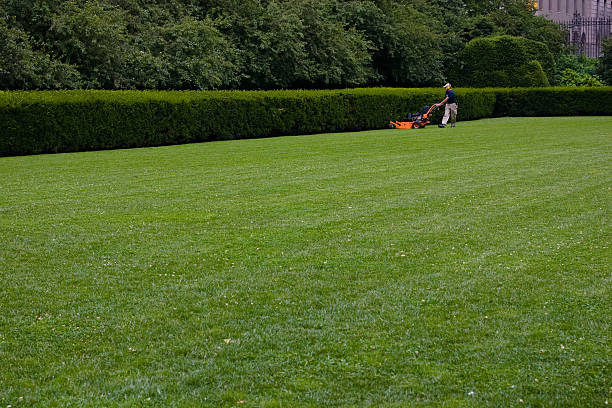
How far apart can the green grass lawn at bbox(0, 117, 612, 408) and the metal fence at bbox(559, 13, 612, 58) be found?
53555 mm

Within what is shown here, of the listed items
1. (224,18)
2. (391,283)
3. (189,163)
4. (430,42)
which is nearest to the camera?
(391,283)

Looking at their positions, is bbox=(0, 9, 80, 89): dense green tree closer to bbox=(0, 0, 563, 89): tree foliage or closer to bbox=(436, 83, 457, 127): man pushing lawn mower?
bbox=(0, 0, 563, 89): tree foliage

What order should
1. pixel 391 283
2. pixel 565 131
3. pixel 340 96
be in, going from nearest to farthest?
pixel 391 283
pixel 565 131
pixel 340 96

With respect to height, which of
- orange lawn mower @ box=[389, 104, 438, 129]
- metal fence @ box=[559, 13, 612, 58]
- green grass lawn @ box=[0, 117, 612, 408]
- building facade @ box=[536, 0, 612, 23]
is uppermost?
building facade @ box=[536, 0, 612, 23]

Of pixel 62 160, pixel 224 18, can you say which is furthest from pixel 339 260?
pixel 224 18

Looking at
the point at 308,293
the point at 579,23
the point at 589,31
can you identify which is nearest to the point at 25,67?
the point at 308,293

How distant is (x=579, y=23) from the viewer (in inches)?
2386

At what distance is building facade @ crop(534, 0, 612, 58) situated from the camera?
199 ft

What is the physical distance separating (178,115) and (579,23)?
47.9 m

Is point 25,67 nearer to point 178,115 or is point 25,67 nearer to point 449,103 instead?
point 178,115

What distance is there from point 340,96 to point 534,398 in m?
23.8

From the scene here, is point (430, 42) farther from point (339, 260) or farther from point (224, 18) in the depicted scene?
point (339, 260)

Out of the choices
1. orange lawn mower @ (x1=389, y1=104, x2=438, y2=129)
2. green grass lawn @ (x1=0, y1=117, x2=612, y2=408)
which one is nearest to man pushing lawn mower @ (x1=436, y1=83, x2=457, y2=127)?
orange lawn mower @ (x1=389, y1=104, x2=438, y2=129)

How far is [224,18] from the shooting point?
29281mm
